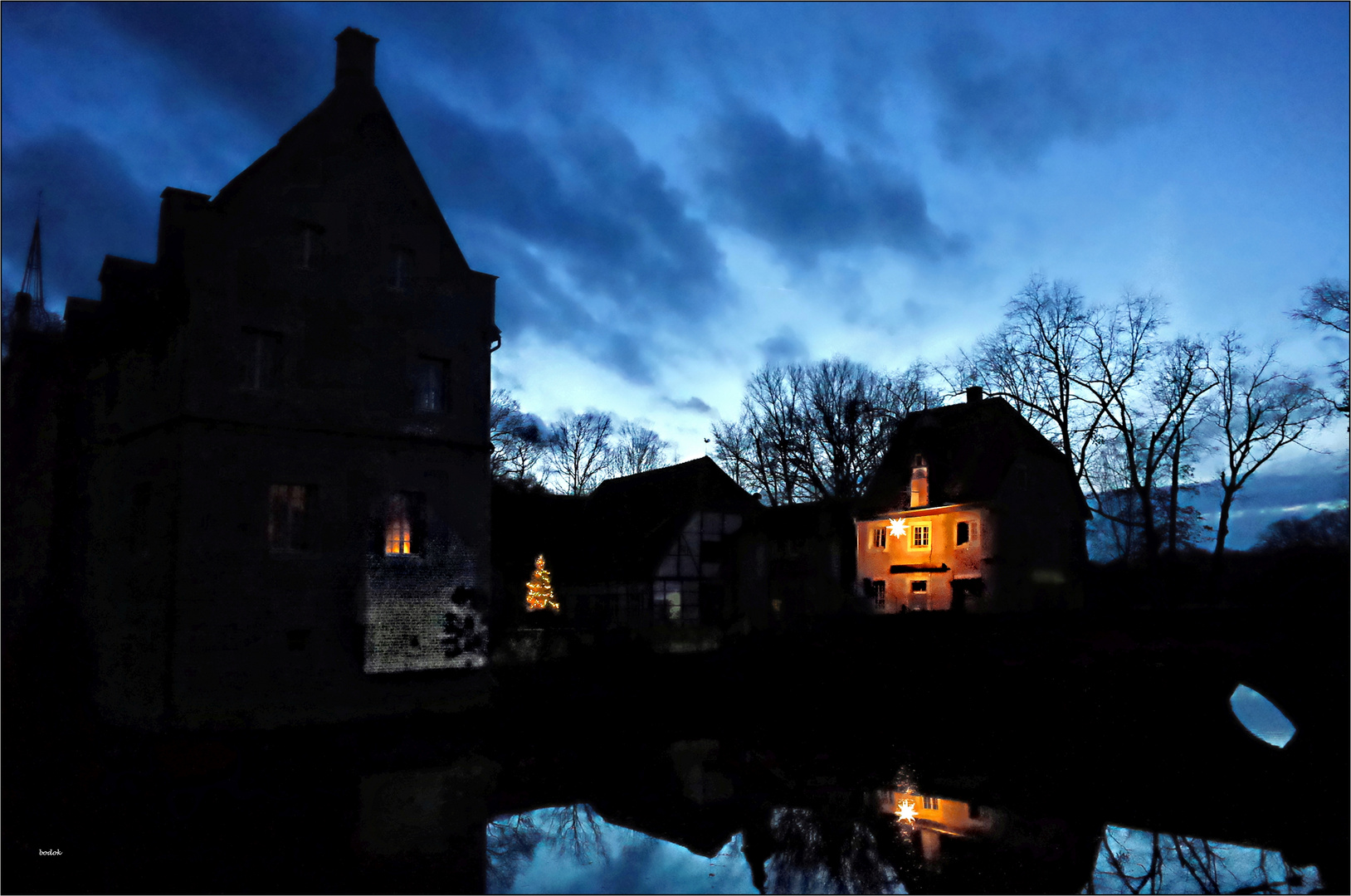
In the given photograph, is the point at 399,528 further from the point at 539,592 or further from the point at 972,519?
the point at 972,519

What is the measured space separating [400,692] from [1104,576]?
35.9 m

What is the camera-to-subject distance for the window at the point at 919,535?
1588 inches

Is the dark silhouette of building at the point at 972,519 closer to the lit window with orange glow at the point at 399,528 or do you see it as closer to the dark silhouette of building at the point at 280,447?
the dark silhouette of building at the point at 280,447

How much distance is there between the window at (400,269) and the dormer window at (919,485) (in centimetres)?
2644

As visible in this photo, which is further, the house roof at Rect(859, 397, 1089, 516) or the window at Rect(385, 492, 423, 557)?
the house roof at Rect(859, 397, 1089, 516)

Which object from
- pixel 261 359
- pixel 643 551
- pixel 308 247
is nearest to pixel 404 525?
pixel 261 359

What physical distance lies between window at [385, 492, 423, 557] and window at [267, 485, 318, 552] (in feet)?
5.88

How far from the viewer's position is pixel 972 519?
38125mm

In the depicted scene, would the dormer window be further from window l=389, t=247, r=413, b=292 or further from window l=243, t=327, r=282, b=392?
window l=243, t=327, r=282, b=392

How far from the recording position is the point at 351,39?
869 inches

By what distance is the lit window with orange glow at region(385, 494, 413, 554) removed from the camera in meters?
21.2

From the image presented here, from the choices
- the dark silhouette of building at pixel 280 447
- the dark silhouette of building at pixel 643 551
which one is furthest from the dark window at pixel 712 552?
the dark silhouette of building at pixel 280 447

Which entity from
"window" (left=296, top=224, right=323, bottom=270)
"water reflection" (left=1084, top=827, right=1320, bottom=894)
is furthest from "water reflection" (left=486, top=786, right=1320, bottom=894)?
"window" (left=296, top=224, right=323, bottom=270)

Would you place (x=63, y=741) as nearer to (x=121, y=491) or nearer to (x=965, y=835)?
(x=121, y=491)
